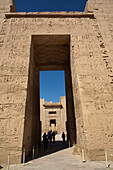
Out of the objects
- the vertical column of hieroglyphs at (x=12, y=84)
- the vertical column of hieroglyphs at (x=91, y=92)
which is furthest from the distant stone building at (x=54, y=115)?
the vertical column of hieroglyphs at (x=12, y=84)

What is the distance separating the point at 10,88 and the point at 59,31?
3.94m

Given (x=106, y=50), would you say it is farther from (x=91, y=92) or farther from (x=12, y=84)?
(x=12, y=84)

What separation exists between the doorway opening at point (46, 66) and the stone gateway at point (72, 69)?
0.19 feet

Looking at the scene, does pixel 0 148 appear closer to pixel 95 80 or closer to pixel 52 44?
pixel 95 80

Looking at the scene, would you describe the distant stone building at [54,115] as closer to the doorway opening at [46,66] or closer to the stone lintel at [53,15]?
the doorway opening at [46,66]

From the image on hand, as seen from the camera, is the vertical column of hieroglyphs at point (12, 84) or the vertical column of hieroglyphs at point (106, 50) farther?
the vertical column of hieroglyphs at point (106, 50)

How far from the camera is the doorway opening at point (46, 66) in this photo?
6.47 m

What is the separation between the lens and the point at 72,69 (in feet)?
20.9

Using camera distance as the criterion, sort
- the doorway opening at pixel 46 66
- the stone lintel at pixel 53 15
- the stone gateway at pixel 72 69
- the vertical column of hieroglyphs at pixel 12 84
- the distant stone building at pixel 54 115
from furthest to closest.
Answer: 1. the distant stone building at pixel 54 115
2. the stone lintel at pixel 53 15
3. the doorway opening at pixel 46 66
4. the stone gateway at pixel 72 69
5. the vertical column of hieroglyphs at pixel 12 84

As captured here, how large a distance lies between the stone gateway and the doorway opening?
2.3 inches

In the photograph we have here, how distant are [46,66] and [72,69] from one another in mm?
3797

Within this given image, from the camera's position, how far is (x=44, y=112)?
59.6ft

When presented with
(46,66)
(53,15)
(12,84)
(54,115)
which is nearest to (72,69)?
(12,84)

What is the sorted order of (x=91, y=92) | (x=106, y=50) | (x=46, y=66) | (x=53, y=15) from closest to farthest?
(x=91, y=92), (x=106, y=50), (x=53, y=15), (x=46, y=66)
